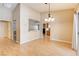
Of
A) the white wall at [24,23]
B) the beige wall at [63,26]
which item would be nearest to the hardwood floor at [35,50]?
the white wall at [24,23]

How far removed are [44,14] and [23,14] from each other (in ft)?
10.9

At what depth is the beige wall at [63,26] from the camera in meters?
7.01

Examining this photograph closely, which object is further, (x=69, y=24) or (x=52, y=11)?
(x=52, y=11)

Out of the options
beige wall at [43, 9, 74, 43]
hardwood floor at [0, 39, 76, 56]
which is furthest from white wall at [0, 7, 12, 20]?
beige wall at [43, 9, 74, 43]

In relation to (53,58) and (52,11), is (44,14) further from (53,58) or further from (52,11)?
(53,58)

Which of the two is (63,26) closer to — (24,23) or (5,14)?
(24,23)

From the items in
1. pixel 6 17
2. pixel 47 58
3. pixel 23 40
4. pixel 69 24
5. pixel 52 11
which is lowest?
pixel 23 40

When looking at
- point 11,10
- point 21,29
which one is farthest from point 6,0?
point 11,10

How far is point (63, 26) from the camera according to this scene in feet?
24.6

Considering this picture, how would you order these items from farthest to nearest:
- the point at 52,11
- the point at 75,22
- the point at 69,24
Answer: the point at 52,11
the point at 69,24
the point at 75,22

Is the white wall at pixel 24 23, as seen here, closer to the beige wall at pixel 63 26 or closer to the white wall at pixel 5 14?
the white wall at pixel 5 14

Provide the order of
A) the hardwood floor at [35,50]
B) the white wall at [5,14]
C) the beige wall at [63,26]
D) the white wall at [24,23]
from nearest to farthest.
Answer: the hardwood floor at [35,50]
the white wall at [24,23]
the beige wall at [63,26]
the white wall at [5,14]

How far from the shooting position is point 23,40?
6.44 metres

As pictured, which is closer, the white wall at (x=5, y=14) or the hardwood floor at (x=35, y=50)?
the hardwood floor at (x=35, y=50)
